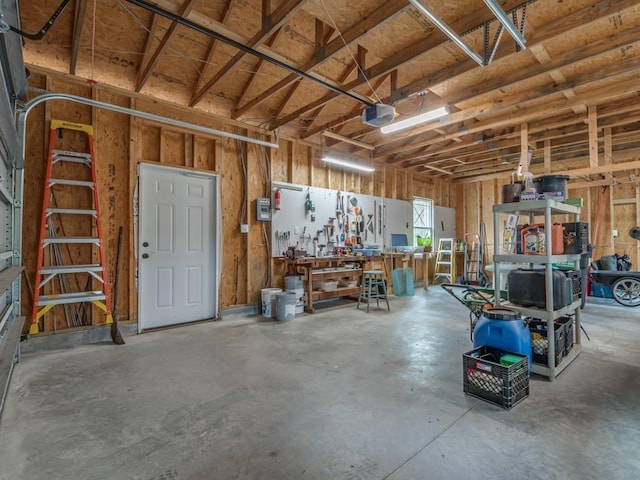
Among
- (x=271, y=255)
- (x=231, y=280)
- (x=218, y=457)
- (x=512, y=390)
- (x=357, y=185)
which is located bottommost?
(x=218, y=457)

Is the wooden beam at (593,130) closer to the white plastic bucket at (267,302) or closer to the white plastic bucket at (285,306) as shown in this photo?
the white plastic bucket at (285,306)

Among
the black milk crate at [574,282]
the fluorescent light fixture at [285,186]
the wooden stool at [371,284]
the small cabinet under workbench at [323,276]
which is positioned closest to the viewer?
the black milk crate at [574,282]

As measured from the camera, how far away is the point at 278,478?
1.64 m

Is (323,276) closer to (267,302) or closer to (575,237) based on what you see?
(267,302)

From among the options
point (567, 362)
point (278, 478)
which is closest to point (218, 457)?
point (278, 478)

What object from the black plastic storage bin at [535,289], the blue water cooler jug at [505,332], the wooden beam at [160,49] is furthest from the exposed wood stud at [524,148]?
the wooden beam at [160,49]

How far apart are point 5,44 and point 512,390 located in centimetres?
429

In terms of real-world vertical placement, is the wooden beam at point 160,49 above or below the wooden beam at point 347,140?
above

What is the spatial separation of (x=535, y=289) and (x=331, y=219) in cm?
399

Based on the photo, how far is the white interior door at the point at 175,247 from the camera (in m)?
4.38

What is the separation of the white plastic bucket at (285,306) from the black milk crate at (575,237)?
3579mm

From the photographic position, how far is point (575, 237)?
3.14m

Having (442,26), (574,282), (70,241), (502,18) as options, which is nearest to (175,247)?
(70,241)

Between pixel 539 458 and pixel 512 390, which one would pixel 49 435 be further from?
pixel 512 390
